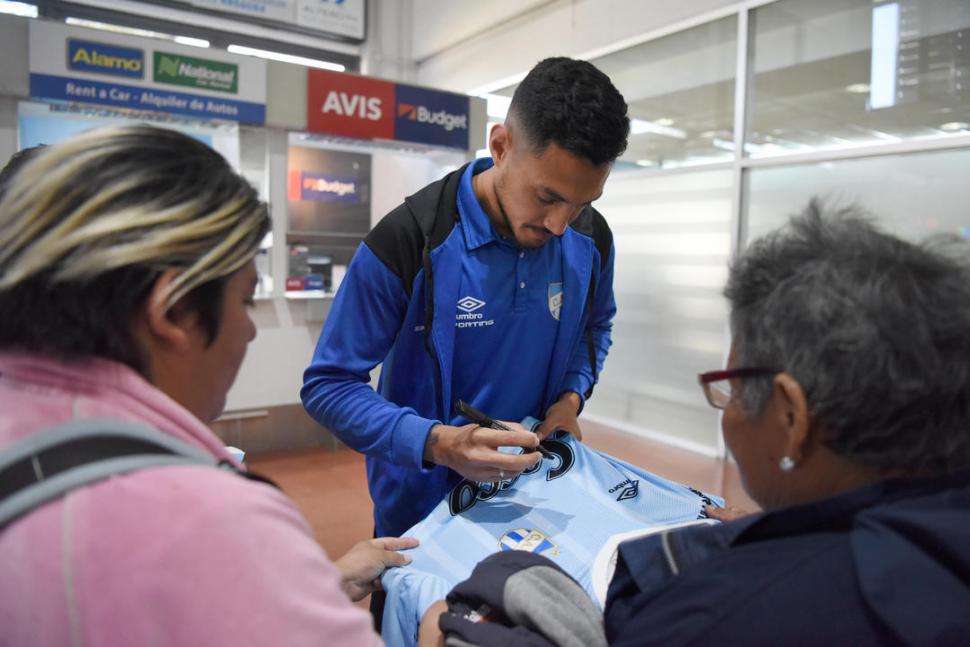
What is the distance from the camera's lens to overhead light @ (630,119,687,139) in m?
5.17

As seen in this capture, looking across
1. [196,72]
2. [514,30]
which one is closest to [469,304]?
[196,72]

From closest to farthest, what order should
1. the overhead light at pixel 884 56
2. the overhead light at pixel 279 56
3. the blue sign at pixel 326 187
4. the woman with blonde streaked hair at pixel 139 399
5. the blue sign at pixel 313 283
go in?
the woman with blonde streaked hair at pixel 139 399 < the overhead light at pixel 884 56 < the blue sign at pixel 313 283 < the blue sign at pixel 326 187 < the overhead light at pixel 279 56

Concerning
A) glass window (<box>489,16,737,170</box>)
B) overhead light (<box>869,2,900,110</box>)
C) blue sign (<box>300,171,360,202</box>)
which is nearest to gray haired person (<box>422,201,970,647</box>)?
overhead light (<box>869,2,900,110</box>)

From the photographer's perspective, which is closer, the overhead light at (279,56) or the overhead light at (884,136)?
the overhead light at (884,136)

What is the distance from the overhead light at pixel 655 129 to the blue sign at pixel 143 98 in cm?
284

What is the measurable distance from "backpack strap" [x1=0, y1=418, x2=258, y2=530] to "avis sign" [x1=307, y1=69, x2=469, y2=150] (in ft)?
13.6

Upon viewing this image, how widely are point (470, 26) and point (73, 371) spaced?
285 inches

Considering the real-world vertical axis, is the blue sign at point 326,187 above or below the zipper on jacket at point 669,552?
above

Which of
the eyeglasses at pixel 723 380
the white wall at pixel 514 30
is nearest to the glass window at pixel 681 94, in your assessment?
the white wall at pixel 514 30

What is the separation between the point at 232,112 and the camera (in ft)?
13.4

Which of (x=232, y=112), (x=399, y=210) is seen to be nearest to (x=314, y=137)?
(x=232, y=112)

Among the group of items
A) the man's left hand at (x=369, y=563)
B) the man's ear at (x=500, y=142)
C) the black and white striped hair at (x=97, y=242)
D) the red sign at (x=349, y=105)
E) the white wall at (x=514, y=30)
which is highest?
the white wall at (x=514, y=30)

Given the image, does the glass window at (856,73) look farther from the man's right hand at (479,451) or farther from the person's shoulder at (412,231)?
the man's right hand at (479,451)

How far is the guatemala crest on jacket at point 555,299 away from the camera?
158cm
